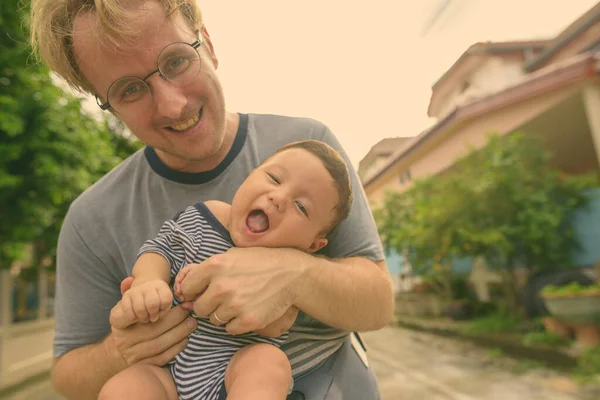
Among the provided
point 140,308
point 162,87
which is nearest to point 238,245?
point 140,308

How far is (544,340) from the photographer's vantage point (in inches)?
222

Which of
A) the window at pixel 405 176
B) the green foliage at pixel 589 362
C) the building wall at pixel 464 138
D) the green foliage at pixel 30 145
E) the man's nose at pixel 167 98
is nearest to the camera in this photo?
the man's nose at pixel 167 98

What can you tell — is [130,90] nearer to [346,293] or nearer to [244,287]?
[244,287]

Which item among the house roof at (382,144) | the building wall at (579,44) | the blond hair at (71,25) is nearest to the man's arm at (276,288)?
the blond hair at (71,25)

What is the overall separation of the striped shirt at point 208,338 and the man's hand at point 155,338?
0.03 m

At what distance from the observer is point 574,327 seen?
5402mm

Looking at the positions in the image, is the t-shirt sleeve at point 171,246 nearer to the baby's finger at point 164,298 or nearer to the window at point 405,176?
the baby's finger at point 164,298

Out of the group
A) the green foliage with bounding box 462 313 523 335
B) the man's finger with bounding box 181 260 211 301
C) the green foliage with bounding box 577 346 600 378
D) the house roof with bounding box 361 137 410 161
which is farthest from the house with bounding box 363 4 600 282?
the man's finger with bounding box 181 260 211 301

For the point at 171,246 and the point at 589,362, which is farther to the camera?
the point at 589,362

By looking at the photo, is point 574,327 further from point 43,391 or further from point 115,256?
point 43,391

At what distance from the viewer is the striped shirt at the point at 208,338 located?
1.08 m

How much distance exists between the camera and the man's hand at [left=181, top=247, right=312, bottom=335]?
1043 millimetres

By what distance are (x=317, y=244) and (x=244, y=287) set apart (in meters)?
0.30

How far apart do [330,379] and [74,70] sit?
1.23 meters
